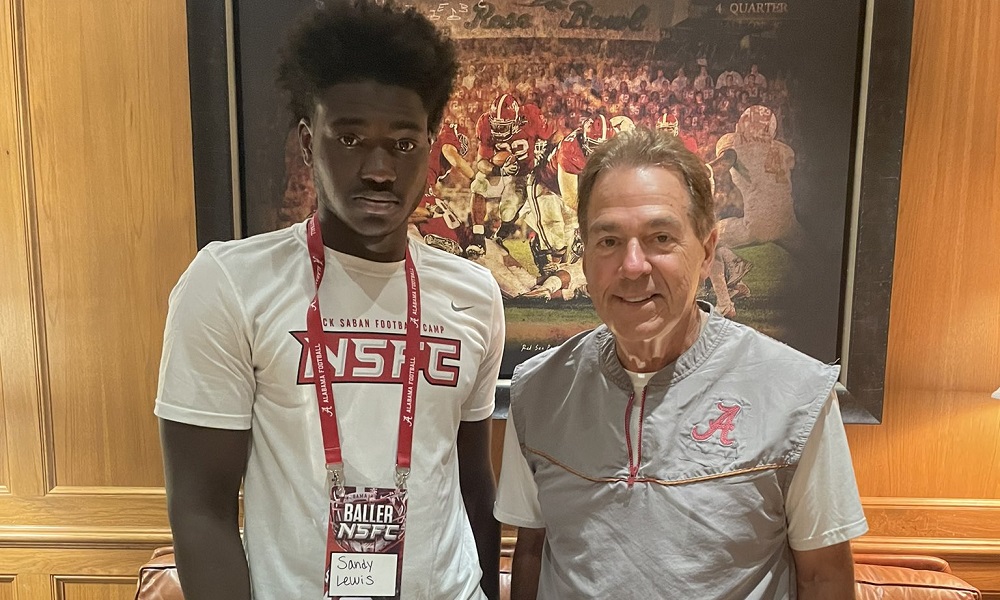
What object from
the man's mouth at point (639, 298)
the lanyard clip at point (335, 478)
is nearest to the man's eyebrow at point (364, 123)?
the man's mouth at point (639, 298)

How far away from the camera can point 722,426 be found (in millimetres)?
1138

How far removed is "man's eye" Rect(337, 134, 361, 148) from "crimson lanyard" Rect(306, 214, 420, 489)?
0.16 metres

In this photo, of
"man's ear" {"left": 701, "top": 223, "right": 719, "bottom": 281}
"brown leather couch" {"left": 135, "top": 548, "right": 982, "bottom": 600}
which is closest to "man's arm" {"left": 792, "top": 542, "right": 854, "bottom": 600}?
"man's ear" {"left": 701, "top": 223, "right": 719, "bottom": 281}

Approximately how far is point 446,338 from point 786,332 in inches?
46.4

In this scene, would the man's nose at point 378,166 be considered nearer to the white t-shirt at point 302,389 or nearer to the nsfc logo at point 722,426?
the white t-shirt at point 302,389

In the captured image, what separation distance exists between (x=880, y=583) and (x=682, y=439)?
3.65 feet

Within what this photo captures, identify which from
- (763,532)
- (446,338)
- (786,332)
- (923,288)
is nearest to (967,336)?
(923,288)

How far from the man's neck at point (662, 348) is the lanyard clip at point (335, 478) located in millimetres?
527

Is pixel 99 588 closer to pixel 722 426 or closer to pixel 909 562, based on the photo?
pixel 722 426

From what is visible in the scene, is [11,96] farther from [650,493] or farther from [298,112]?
[650,493]

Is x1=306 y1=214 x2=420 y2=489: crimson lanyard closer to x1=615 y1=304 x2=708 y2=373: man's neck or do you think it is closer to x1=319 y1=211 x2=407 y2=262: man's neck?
x1=319 y1=211 x2=407 y2=262: man's neck

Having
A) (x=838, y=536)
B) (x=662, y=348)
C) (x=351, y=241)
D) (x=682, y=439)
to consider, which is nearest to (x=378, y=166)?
(x=351, y=241)

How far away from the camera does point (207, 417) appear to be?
109 centimetres

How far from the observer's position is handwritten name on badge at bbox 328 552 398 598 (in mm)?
1155
